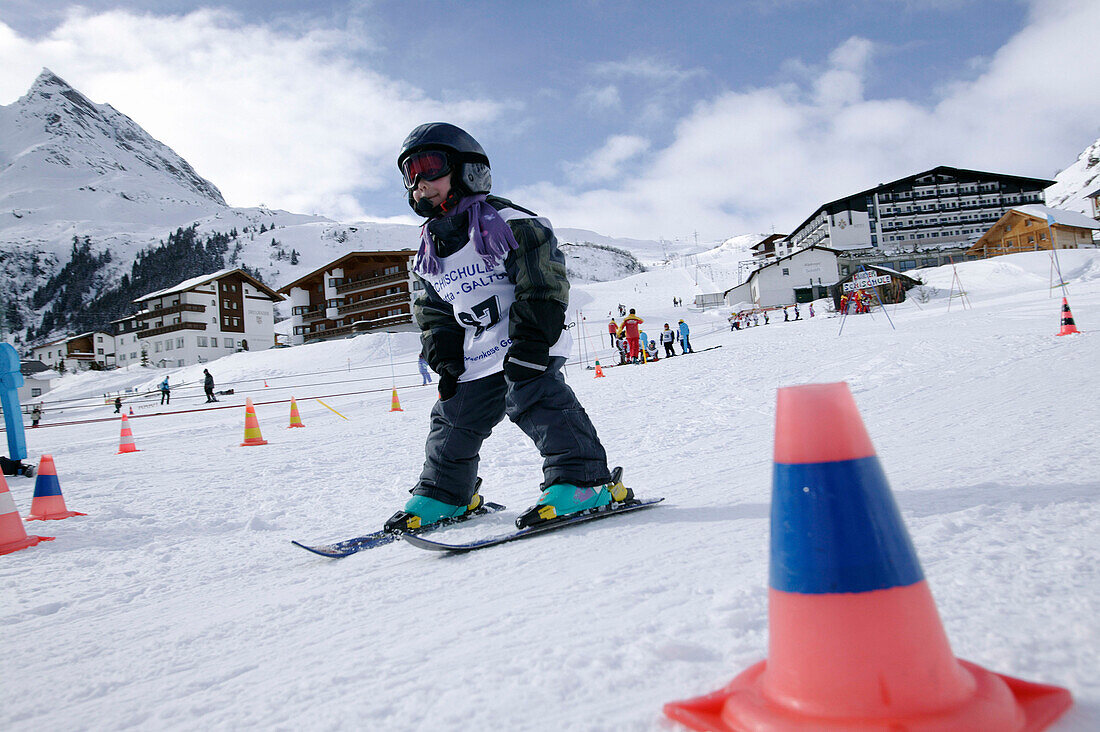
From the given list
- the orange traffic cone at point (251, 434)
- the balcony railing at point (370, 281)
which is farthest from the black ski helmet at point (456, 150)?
the balcony railing at point (370, 281)

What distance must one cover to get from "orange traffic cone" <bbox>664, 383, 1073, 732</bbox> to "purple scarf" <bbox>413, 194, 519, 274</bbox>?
6.39ft

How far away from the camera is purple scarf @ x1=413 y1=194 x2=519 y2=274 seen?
2.73 metres

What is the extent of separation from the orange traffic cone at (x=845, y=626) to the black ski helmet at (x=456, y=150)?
7.40 ft

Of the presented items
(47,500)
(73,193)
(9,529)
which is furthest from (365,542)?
(73,193)

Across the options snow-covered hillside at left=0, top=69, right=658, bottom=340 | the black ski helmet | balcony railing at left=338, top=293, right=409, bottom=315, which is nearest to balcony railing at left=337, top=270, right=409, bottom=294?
balcony railing at left=338, top=293, right=409, bottom=315

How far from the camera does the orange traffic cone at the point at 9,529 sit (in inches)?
125

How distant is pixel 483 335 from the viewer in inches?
111

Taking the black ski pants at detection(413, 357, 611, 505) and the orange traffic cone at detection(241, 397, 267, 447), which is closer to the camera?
the black ski pants at detection(413, 357, 611, 505)

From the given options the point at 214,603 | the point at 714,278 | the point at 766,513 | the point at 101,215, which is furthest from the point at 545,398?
the point at 101,215

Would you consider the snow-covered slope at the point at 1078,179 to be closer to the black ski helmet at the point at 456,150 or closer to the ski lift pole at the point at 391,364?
the ski lift pole at the point at 391,364

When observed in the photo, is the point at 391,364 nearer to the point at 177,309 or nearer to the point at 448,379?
the point at 448,379

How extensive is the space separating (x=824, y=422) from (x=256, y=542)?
290 centimetres

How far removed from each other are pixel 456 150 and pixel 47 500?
12.2 ft

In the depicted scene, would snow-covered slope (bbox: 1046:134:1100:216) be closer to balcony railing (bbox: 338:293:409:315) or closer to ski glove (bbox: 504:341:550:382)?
balcony railing (bbox: 338:293:409:315)
